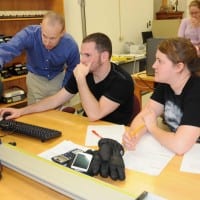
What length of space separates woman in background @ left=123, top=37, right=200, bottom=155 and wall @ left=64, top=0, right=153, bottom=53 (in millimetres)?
2749

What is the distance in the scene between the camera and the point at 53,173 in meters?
1.08

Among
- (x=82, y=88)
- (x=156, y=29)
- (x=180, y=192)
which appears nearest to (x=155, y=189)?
(x=180, y=192)

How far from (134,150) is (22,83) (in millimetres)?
2693

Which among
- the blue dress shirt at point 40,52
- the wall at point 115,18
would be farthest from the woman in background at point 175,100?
the wall at point 115,18

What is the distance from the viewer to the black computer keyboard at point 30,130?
1.52 m

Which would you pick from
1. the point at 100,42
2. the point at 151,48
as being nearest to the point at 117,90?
the point at 100,42

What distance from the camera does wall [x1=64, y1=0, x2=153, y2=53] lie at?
13.6ft

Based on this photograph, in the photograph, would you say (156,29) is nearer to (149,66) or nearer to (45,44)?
(149,66)

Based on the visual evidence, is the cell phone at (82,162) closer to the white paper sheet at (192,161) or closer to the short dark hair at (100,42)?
the white paper sheet at (192,161)

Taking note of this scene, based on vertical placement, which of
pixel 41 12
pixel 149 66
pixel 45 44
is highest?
pixel 41 12

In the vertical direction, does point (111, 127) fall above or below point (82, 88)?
below

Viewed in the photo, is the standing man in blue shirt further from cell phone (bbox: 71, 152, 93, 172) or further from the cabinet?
cell phone (bbox: 71, 152, 93, 172)

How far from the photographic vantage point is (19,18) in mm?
3436

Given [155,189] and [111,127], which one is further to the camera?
[111,127]
